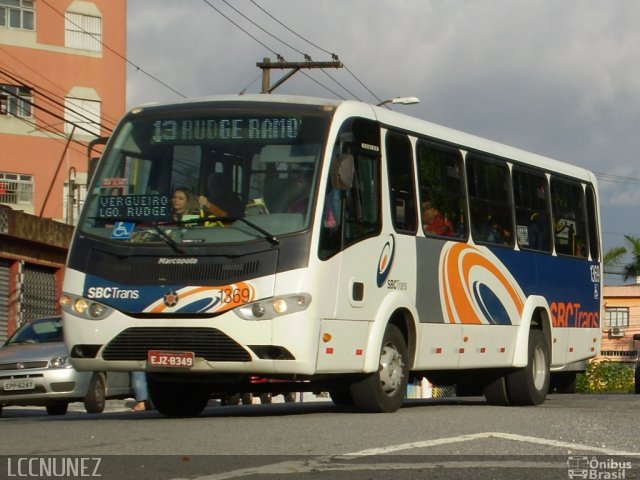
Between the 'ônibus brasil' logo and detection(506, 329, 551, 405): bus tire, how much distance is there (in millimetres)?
3764

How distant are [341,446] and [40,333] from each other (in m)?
13.0

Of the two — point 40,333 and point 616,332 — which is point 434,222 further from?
point 616,332

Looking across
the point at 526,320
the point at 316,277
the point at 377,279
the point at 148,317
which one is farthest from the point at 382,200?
the point at 526,320

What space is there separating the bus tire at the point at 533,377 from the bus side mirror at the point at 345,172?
16.6ft

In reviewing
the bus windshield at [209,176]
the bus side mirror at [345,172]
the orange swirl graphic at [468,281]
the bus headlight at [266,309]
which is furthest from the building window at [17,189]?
the bus headlight at [266,309]

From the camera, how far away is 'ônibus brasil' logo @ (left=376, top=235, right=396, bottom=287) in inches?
570

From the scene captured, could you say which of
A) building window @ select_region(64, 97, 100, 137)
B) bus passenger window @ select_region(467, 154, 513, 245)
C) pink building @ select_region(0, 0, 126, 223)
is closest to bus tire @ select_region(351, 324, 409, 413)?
bus passenger window @ select_region(467, 154, 513, 245)

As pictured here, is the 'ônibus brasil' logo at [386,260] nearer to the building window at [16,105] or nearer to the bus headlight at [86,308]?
the bus headlight at [86,308]

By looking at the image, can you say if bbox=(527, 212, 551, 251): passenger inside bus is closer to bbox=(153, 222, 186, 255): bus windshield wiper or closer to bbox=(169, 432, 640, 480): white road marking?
bbox=(153, 222, 186, 255): bus windshield wiper

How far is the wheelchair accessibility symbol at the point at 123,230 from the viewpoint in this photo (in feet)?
45.0

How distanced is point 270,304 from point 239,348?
0.47m

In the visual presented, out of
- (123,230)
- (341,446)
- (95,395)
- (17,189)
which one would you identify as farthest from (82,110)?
(341,446)

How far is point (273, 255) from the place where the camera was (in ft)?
43.1

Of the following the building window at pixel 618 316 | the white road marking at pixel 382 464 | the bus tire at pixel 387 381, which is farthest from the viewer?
the building window at pixel 618 316
